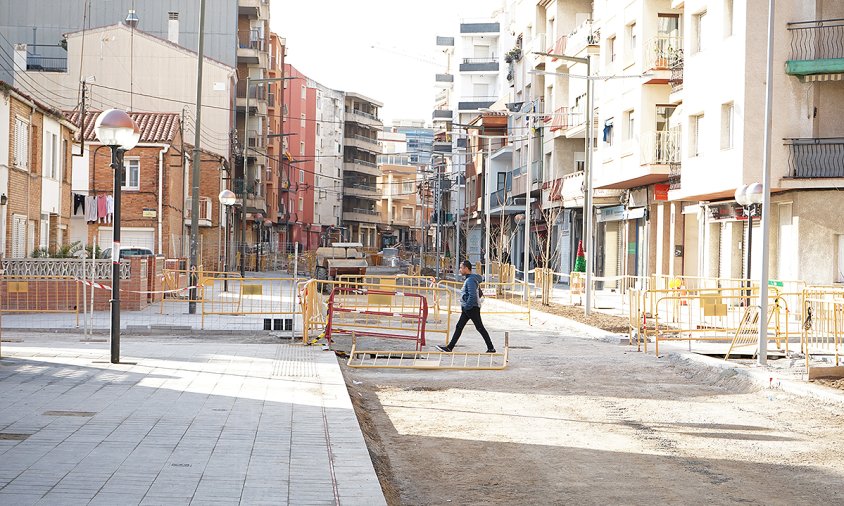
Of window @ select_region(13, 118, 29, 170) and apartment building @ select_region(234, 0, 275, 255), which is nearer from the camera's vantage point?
window @ select_region(13, 118, 29, 170)

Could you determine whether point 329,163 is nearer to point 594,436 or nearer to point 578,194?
point 578,194

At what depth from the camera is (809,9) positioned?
32094 millimetres

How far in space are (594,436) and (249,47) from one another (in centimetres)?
6903

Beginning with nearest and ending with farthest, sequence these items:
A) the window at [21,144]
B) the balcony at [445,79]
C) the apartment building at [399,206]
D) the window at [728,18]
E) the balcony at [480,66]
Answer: the window at [21,144], the window at [728,18], the balcony at [480,66], the balcony at [445,79], the apartment building at [399,206]

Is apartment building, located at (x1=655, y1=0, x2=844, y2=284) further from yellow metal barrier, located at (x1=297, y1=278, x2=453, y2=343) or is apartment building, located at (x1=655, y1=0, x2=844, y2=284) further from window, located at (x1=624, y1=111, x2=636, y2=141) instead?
yellow metal barrier, located at (x1=297, y1=278, x2=453, y2=343)

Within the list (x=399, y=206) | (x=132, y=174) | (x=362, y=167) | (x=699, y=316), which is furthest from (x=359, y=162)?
(x=699, y=316)

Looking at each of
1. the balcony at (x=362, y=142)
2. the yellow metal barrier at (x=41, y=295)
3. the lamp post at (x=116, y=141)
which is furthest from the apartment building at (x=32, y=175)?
the balcony at (x=362, y=142)

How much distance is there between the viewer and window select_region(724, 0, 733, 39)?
112 ft

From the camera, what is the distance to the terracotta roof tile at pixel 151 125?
47906mm

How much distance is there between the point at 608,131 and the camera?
47.4 metres

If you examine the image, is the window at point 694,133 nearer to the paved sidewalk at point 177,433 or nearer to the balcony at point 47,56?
the paved sidewalk at point 177,433

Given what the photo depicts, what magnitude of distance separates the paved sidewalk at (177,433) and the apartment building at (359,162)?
394 feet

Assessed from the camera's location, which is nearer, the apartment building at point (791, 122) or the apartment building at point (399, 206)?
the apartment building at point (791, 122)

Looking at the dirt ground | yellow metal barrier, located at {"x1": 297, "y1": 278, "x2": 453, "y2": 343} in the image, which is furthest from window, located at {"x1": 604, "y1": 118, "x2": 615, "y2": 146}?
the dirt ground
